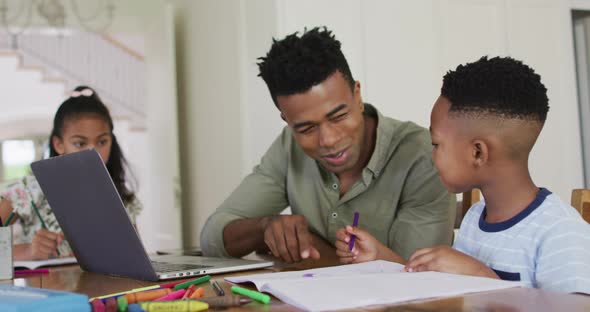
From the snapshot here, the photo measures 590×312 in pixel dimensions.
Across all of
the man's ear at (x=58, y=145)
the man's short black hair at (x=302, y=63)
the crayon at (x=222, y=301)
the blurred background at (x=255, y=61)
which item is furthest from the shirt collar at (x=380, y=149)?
the blurred background at (x=255, y=61)

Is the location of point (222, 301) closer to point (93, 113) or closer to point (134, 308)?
point (134, 308)

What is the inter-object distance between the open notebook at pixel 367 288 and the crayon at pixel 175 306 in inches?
4.3

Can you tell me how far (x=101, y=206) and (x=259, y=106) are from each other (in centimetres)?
216

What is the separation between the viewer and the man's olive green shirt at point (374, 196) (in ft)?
5.05

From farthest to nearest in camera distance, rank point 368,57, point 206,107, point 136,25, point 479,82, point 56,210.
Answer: point 136,25 < point 206,107 < point 368,57 < point 56,210 < point 479,82

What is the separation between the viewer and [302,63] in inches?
59.7

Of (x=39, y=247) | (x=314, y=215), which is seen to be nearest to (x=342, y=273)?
(x=314, y=215)

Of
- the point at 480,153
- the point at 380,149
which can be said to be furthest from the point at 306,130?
the point at 480,153

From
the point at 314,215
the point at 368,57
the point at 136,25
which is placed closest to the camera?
the point at 314,215

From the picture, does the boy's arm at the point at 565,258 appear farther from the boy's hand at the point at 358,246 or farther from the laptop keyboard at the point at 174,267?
the laptop keyboard at the point at 174,267

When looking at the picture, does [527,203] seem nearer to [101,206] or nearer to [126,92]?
[101,206]

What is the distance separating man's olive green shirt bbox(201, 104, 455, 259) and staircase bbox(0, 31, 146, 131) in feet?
13.6

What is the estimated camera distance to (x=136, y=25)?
4488mm

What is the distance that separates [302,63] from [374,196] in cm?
37
